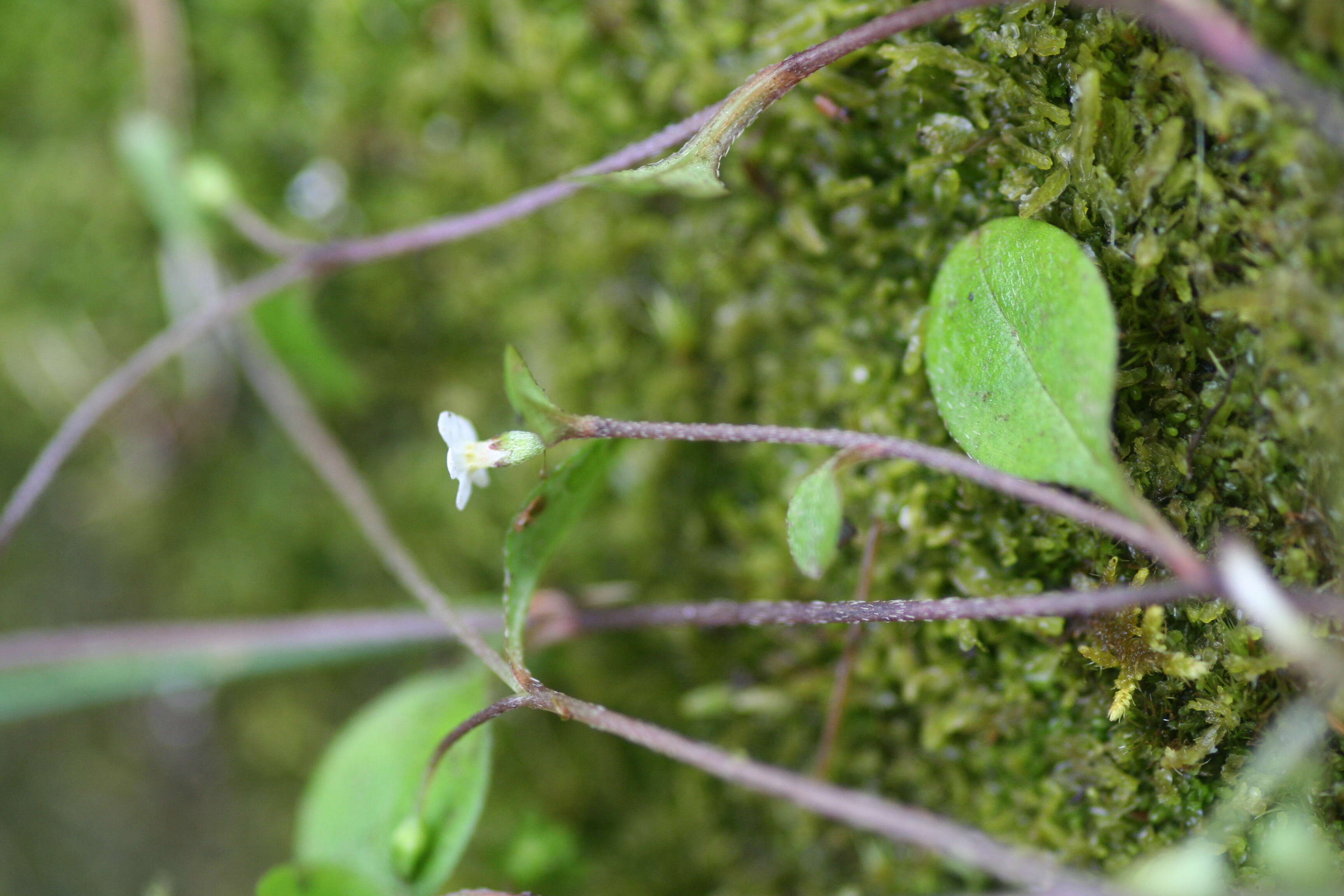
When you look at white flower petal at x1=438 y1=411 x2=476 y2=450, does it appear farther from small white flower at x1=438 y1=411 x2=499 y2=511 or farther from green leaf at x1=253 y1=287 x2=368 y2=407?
green leaf at x1=253 y1=287 x2=368 y2=407

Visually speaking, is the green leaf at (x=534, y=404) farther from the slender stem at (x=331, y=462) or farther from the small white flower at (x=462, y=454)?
the slender stem at (x=331, y=462)

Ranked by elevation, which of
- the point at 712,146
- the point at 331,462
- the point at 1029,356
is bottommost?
the point at 331,462

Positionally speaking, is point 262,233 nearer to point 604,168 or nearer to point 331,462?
point 331,462

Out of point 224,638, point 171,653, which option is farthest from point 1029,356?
point 171,653

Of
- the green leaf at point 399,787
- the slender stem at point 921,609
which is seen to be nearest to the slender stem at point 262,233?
the green leaf at point 399,787

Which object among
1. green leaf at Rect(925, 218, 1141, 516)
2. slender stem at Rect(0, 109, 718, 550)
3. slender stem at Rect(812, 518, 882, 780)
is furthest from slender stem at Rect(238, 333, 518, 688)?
green leaf at Rect(925, 218, 1141, 516)

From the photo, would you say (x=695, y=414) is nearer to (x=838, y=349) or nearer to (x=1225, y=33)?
(x=838, y=349)

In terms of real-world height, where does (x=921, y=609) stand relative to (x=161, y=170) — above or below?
below
